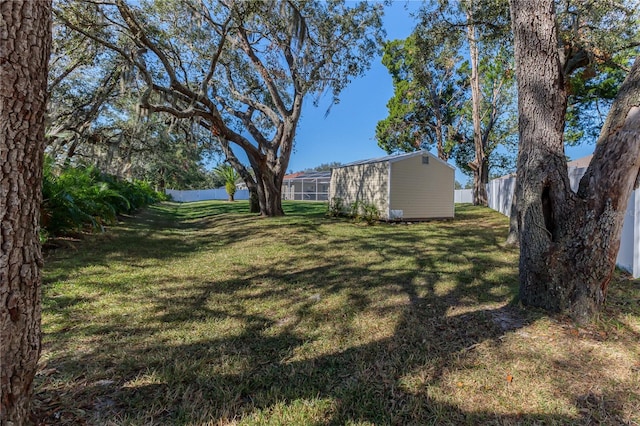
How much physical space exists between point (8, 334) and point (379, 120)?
2298cm

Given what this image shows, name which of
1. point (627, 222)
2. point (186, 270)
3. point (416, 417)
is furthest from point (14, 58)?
point (627, 222)

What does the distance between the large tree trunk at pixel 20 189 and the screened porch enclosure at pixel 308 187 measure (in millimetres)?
29514

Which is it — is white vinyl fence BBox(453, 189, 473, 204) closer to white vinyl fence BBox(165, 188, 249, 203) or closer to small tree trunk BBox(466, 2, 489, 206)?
small tree trunk BBox(466, 2, 489, 206)

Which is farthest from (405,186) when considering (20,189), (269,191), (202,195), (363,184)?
(202,195)

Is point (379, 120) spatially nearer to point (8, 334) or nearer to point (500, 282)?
point (500, 282)

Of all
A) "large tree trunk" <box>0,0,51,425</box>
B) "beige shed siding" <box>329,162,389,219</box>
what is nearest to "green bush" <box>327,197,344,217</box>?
"beige shed siding" <box>329,162,389,219</box>

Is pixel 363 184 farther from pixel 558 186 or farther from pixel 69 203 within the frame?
pixel 558 186

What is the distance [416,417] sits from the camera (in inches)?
62.4

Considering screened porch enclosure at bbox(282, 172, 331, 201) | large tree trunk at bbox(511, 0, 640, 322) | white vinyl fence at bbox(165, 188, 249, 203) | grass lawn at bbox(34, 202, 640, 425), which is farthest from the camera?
white vinyl fence at bbox(165, 188, 249, 203)

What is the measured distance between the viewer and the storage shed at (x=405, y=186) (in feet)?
34.4

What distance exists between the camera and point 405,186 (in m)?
10.7

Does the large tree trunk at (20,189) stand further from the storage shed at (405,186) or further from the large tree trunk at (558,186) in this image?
the storage shed at (405,186)

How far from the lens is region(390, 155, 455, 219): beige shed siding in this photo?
416 inches

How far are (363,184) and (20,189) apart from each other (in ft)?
35.8
